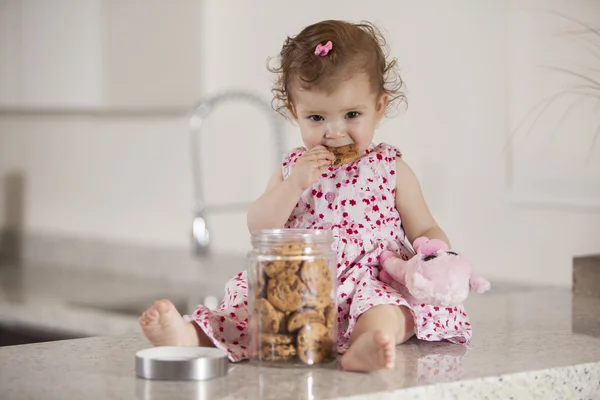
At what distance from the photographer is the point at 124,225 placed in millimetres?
3652

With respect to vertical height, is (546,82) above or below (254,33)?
below

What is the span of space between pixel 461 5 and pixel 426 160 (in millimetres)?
377

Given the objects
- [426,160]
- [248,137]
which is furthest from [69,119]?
[426,160]

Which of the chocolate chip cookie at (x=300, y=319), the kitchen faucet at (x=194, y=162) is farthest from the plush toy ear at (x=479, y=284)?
the kitchen faucet at (x=194, y=162)

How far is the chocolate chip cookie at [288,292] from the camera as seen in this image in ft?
3.68

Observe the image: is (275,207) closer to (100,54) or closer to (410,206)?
(410,206)

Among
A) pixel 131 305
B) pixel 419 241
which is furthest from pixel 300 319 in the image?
pixel 131 305

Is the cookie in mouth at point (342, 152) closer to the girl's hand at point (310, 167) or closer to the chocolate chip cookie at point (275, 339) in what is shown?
the girl's hand at point (310, 167)

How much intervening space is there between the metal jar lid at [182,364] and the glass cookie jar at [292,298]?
6cm

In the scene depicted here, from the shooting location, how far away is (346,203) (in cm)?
133

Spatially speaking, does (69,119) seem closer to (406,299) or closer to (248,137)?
(248,137)

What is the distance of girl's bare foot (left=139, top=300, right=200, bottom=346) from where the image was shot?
1139 mm

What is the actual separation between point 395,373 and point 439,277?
0.45 ft

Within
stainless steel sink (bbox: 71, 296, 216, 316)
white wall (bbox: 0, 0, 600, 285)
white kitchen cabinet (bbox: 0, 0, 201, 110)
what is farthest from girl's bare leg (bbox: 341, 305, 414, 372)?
white kitchen cabinet (bbox: 0, 0, 201, 110)
